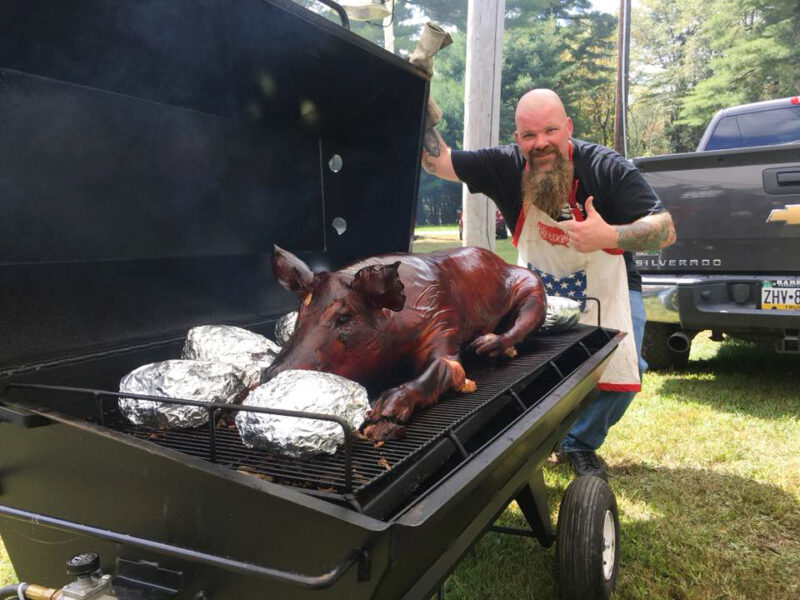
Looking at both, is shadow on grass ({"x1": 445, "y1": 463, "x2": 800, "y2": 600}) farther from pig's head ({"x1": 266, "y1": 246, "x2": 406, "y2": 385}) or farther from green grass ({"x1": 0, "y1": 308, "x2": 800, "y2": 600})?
pig's head ({"x1": 266, "y1": 246, "x2": 406, "y2": 385})

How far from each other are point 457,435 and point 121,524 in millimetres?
801

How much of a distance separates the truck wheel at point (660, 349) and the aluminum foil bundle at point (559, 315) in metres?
3.09

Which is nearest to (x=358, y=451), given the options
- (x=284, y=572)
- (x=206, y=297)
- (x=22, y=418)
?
(x=284, y=572)

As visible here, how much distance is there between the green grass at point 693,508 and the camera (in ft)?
8.46

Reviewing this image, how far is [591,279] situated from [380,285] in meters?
1.87

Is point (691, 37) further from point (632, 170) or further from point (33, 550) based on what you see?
point (33, 550)

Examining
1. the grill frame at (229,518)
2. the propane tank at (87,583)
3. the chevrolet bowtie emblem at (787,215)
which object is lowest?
the propane tank at (87,583)

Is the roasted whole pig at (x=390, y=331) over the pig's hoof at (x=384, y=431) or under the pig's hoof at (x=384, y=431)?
over

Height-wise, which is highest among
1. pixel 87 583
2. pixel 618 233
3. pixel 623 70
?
pixel 623 70

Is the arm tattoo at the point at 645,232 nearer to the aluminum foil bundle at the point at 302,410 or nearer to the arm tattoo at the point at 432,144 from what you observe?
the arm tattoo at the point at 432,144

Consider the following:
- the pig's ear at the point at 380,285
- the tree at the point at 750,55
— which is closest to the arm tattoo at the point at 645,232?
the pig's ear at the point at 380,285

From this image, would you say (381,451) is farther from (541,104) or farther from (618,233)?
(541,104)

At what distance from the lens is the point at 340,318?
6.11ft

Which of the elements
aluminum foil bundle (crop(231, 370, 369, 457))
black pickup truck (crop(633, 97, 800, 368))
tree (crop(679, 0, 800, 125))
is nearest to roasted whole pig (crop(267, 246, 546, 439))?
aluminum foil bundle (crop(231, 370, 369, 457))
